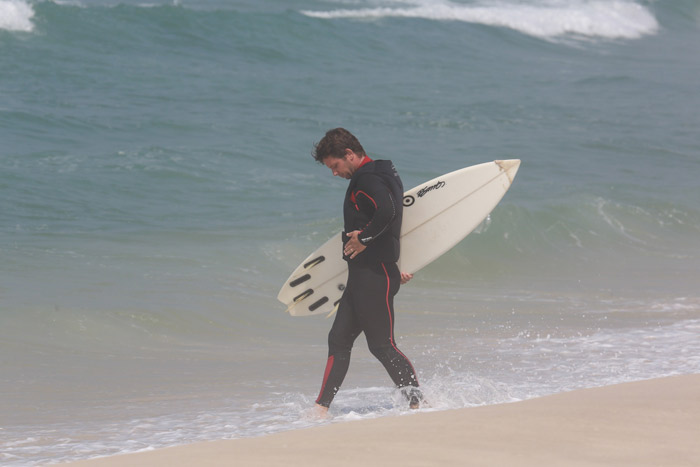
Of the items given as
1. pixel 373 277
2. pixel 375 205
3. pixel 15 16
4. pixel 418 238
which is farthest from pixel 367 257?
pixel 15 16

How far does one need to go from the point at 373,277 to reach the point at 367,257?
95mm

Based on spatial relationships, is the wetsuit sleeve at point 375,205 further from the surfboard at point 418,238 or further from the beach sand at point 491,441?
the beach sand at point 491,441

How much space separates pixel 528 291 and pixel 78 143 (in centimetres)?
735

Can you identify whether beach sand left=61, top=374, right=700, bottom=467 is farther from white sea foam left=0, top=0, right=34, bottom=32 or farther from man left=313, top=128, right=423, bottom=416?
white sea foam left=0, top=0, right=34, bottom=32

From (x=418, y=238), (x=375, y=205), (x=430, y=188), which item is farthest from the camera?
(x=430, y=188)

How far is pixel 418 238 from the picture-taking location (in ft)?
15.7

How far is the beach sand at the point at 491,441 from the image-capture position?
3025 mm

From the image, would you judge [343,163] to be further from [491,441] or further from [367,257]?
[491,441]

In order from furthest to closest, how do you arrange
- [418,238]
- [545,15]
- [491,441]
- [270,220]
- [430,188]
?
[545,15] → [270,220] → [430,188] → [418,238] → [491,441]

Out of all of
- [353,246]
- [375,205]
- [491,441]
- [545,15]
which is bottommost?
[491,441]

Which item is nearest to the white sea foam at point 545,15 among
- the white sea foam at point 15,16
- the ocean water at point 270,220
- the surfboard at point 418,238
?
the ocean water at point 270,220

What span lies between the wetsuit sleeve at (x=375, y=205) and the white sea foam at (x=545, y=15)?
23637 mm

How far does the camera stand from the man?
4.03 meters

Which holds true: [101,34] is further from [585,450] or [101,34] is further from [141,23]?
[585,450]
